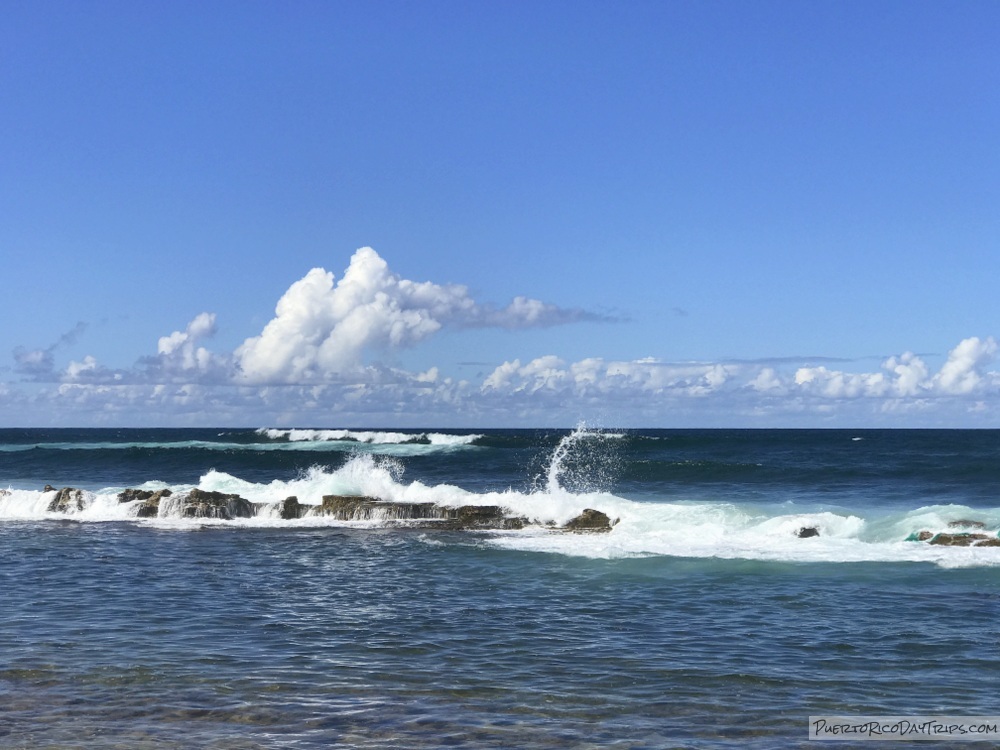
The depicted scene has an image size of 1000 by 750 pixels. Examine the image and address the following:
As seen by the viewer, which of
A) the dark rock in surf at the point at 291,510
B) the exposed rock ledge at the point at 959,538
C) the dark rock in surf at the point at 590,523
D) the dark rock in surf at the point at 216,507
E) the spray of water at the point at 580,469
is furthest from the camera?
the spray of water at the point at 580,469

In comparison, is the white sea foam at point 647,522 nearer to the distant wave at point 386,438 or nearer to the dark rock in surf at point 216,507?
the dark rock in surf at point 216,507

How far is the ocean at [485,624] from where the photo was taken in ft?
36.0

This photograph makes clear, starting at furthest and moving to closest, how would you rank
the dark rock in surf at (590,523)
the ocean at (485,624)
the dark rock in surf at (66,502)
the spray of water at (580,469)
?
1. the spray of water at (580,469)
2. the dark rock in surf at (66,502)
3. the dark rock in surf at (590,523)
4. the ocean at (485,624)

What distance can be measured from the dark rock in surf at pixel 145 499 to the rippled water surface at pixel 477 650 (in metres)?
11.2

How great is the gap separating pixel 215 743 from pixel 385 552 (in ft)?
51.6

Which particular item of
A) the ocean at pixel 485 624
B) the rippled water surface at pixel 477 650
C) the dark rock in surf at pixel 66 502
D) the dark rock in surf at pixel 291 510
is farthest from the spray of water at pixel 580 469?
the dark rock in surf at pixel 66 502

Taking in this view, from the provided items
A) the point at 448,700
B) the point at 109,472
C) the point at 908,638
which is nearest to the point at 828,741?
the point at 448,700

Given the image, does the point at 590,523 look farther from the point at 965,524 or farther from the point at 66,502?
the point at 66,502

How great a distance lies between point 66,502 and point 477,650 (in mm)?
27757

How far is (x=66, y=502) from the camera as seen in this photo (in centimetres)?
3684

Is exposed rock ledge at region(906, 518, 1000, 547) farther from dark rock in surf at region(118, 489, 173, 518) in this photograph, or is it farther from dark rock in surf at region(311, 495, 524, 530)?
dark rock in surf at region(118, 489, 173, 518)

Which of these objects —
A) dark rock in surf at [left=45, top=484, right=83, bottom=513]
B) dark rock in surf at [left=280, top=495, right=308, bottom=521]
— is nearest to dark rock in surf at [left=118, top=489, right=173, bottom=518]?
dark rock in surf at [left=45, top=484, right=83, bottom=513]

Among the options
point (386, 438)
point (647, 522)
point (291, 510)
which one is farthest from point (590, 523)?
point (386, 438)

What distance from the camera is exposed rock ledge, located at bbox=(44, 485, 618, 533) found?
3195cm
